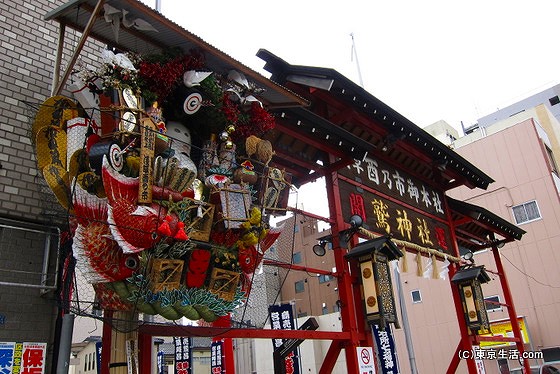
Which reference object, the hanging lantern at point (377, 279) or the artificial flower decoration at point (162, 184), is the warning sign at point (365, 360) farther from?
the artificial flower decoration at point (162, 184)

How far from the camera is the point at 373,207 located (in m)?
10.7

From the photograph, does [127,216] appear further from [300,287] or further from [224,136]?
[300,287]

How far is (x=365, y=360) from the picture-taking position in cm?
815

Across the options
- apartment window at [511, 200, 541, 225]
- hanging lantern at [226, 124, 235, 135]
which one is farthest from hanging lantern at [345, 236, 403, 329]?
apartment window at [511, 200, 541, 225]

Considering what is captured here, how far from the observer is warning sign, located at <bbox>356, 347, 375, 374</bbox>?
8.05m

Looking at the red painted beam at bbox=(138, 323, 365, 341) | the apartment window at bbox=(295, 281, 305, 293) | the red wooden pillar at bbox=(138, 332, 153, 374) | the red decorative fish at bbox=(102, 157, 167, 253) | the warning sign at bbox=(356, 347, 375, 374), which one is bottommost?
the warning sign at bbox=(356, 347, 375, 374)

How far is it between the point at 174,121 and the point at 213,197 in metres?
1.28

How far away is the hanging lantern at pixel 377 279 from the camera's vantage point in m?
8.30

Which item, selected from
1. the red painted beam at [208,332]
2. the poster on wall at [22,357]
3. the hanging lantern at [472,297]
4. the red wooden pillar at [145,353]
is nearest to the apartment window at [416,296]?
the hanging lantern at [472,297]

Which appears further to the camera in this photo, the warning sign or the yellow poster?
the yellow poster

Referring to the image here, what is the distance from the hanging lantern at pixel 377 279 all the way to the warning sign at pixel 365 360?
0.51 m

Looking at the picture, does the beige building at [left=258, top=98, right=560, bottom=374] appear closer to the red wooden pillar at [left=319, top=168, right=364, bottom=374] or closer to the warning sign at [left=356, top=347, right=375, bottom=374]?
the red wooden pillar at [left=319, top=168, right=364, bottom=374]

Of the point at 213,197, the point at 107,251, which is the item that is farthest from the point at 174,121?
the point at 107,251

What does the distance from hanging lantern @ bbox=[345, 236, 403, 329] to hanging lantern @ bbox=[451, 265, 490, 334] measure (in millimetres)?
4670
